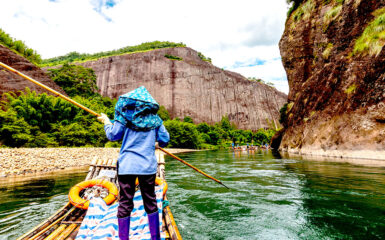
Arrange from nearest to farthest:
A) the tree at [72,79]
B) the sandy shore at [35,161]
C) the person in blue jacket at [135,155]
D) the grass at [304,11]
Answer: the person in blue jacket at [135,155] < the sandy shore at [35,161] < the grass at [304,11] < the tree at [72,79]

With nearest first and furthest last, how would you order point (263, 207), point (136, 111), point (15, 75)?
point (136, 111)
point (263, 207)
point (15, 75)

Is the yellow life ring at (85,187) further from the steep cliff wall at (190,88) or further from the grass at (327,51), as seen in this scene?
the steep cliff wall at (190,88)

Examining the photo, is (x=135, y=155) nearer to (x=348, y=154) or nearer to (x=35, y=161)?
(x=35, y=161)

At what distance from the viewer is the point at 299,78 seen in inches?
971

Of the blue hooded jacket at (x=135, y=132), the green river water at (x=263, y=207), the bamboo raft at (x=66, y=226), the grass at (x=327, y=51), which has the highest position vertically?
the grass at (x=327, y=51)

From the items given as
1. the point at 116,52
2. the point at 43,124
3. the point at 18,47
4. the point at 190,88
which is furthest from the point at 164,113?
the point at 116,52

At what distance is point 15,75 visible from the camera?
24.0 meters

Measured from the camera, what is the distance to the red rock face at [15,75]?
71.6 ft

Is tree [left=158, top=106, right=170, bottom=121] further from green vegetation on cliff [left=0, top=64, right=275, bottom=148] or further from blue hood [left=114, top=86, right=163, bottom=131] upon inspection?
blue hood [left=114, top=86, right=163, bottom=131]

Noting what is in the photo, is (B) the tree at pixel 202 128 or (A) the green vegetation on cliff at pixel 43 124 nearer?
(A) the green vegetation on cliff at pixel 43 124

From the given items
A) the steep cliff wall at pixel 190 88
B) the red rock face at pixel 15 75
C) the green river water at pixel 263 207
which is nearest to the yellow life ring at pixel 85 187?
the green river water at pixel 263 207

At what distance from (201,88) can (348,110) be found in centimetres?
5850

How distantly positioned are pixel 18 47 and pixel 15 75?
2193 centimetres

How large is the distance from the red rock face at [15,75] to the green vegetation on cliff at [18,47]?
31.1 ft
